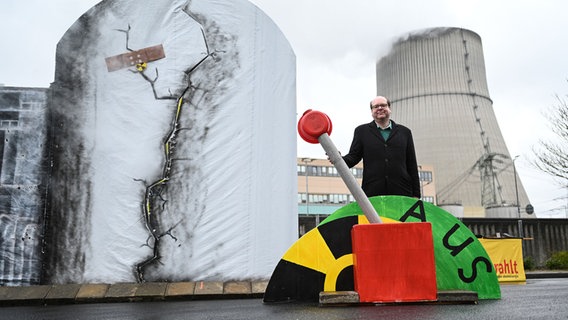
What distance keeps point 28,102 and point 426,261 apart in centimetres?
397

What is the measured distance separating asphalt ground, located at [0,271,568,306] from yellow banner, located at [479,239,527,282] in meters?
6.58

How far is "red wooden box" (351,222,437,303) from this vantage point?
295 centimetres

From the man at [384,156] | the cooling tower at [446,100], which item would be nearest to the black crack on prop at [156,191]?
the man at [384,156]

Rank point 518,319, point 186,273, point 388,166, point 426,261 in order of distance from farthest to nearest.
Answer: point 186,273 < point 388,166 < point 426,261 < point 518,319

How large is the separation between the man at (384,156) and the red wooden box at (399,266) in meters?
0.61

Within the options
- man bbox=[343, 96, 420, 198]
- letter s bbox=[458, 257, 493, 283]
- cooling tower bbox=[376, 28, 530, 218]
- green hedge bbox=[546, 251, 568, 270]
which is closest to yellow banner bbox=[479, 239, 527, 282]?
green hedge bbox=[546, 251, 568, 270]

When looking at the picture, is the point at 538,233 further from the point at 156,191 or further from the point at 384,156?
the point at 384,156

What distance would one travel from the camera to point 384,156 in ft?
11.7

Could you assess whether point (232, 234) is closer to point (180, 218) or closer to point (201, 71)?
point (180, 218)

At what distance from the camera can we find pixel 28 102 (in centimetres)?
519

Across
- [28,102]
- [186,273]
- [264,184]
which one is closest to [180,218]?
[186,273]

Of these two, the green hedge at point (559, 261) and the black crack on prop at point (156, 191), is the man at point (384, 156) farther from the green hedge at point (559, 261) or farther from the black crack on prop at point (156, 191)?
the green hedge at point (559, 261)

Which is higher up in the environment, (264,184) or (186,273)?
(264,184)

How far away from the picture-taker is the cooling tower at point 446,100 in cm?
3353
